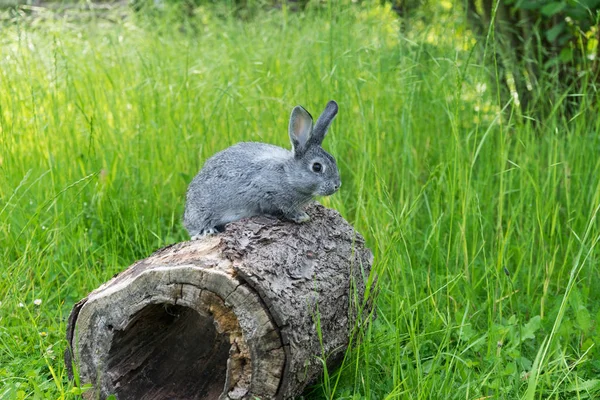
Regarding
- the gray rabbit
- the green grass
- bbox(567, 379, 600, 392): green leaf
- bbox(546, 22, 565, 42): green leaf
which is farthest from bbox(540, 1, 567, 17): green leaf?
bbox(567, 379, 600, 392): green leaf

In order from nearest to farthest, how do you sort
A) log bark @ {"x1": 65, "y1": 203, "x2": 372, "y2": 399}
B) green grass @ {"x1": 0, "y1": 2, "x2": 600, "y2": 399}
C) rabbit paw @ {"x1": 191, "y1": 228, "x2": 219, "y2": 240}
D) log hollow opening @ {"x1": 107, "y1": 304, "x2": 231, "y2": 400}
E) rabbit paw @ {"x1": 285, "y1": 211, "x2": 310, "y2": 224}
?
1. log bark @ {"x1": 65, "y1": 203, "x2": 372, "y2": 399}
2. log hollow opening @ {"x1": 107, "y1": 304, "x2": 231, "y2": 400}
3. green grass @ {"x1": 0, "y1": 2, "x2": 600, "y2": 399}
4. rabbit paw @ {"x1": 285, "y1": 211, "x2": 310, "y2": 224}
5. rabbit paw @ {"x1": 191, "y1": 228, "x2": 219, "y2": 240}

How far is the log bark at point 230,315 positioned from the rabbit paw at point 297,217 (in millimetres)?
63

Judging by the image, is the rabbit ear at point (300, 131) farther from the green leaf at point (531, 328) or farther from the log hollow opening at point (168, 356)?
the green leaf at point (531, 328)

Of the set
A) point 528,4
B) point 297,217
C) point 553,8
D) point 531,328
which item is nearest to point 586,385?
point 531,328

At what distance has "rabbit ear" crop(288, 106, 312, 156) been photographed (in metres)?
3.52

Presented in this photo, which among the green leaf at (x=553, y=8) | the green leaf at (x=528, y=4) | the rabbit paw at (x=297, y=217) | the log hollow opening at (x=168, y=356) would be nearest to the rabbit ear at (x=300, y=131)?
the rabbit paw at (x=297, y=217)

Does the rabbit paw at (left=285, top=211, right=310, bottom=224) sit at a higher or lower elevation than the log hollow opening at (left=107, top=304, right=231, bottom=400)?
higher

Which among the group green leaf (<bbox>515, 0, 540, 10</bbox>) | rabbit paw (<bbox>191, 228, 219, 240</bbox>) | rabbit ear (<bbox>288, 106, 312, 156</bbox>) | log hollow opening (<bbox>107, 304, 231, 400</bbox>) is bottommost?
log hollow opening (<bbox>107, 304, 231, 400</bbox>)

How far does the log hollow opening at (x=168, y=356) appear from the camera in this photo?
10.4 ft

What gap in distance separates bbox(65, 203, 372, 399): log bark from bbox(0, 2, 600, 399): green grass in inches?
6.9

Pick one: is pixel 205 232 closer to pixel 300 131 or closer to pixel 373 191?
pixel 300 131

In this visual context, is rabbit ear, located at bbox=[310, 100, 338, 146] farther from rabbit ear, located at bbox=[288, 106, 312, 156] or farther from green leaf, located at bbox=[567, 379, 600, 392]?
green leaf, located at bbox=[567, 379, 600, 392]

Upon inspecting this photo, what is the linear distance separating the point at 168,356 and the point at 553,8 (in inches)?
144

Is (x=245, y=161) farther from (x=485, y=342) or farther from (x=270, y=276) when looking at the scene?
(x=485, y=342)
